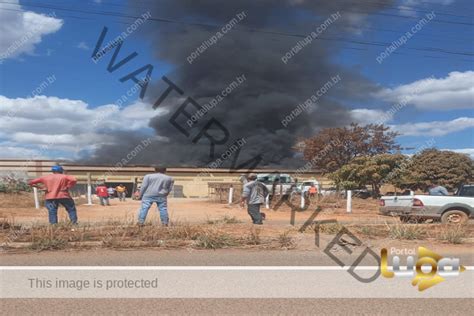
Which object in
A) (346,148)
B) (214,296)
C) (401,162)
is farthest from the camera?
(346,148)

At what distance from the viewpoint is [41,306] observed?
16.0 feet

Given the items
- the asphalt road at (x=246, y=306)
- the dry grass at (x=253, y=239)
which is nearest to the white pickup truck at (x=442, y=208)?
the dry grass at (x=253, y=239)

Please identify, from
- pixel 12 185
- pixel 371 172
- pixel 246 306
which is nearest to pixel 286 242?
pixel 246 306

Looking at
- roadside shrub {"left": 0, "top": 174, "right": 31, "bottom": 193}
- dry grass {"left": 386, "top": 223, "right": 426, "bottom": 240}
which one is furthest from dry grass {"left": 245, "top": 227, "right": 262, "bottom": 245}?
roadside shrub {"left": 0, "top": 174, "right": 31, "bottom": 193}

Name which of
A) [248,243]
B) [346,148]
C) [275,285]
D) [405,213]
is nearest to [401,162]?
[346,148]

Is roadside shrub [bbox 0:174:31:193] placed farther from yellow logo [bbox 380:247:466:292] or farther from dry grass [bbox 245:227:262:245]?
yellow logo [bbox 380:247:466:292]

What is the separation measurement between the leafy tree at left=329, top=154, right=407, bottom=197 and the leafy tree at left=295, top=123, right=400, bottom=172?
969cm

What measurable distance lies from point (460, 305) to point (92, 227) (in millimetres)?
6689

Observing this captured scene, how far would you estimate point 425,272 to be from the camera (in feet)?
21.4

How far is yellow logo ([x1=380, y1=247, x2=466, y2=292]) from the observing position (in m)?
6.11

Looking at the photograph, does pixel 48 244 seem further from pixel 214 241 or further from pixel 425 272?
pixel 425 272

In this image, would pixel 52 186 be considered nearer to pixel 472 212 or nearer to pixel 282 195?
pixel 472 212

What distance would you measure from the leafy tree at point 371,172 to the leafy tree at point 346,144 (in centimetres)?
969

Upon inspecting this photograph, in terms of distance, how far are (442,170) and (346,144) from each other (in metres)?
8.41
